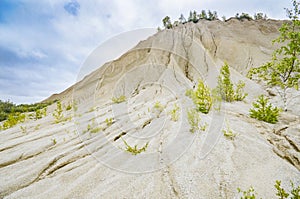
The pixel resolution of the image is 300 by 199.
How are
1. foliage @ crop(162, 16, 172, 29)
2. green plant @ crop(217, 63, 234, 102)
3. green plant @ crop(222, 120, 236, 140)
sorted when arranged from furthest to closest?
1. foliage @ crop(162, 16, 172, 29)
2. green plant @ crop(217, 63, 234, 102)
3. green plant @ crop(222, 120, 236, 140)

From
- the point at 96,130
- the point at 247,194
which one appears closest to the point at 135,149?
the point at 96,130

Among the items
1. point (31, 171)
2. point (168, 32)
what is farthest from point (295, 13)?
point (168, 32)

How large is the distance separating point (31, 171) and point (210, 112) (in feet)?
13.9

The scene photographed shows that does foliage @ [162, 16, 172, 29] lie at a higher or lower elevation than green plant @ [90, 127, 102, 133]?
higher

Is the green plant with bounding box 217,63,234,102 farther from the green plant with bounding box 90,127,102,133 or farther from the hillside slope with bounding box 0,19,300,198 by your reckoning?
the green plant with bounding box 90,127,102,133

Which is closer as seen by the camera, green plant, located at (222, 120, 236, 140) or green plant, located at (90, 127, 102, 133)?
green plant, located at (222, 120, 236, 140)

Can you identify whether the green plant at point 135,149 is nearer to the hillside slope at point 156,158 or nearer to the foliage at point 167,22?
the hillside slope at point 156,158

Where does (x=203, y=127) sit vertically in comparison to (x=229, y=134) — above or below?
above

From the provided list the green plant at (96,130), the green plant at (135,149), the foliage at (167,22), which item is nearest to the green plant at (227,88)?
the green plant at (135,149)

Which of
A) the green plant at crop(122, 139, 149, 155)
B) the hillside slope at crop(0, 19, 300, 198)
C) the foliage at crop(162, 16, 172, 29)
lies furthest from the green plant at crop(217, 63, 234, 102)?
the foliage at crop(162, 16, 172, 29)

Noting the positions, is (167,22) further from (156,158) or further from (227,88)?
(156,158)

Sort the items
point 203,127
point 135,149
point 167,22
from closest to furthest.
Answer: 1. point 135,149
2. point 203,127
3. point 167,22

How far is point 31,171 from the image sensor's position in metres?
2.88

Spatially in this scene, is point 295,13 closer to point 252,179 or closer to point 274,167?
point 274,167
